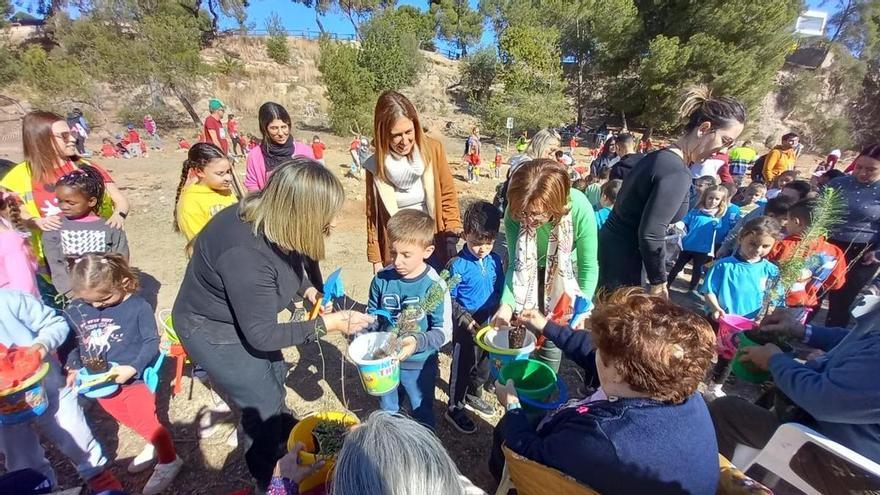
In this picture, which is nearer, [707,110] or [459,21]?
[707,110]

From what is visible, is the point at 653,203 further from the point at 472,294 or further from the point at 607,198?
the point at 607,198

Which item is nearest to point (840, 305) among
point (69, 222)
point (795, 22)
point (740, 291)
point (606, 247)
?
point (740, 291)

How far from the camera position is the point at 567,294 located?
2596 millimetres

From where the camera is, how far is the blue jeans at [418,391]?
2391 millimetres

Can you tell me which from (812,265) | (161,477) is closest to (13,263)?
(161,477)

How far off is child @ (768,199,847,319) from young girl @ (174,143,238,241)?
4602 mm

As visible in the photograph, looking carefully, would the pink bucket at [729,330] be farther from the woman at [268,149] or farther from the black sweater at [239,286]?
the woman at [268,149]

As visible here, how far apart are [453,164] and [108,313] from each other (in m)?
14.4

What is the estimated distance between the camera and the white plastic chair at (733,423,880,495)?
1349 mm

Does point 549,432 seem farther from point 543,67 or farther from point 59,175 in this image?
point 543,67

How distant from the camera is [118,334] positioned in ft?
7.50

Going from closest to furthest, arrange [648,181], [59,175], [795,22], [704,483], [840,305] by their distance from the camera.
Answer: [704,483], [648,181], [59,175], [840,305], [795,22]

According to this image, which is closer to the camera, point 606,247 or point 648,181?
point 648,181

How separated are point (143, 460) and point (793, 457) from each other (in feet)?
12.3
